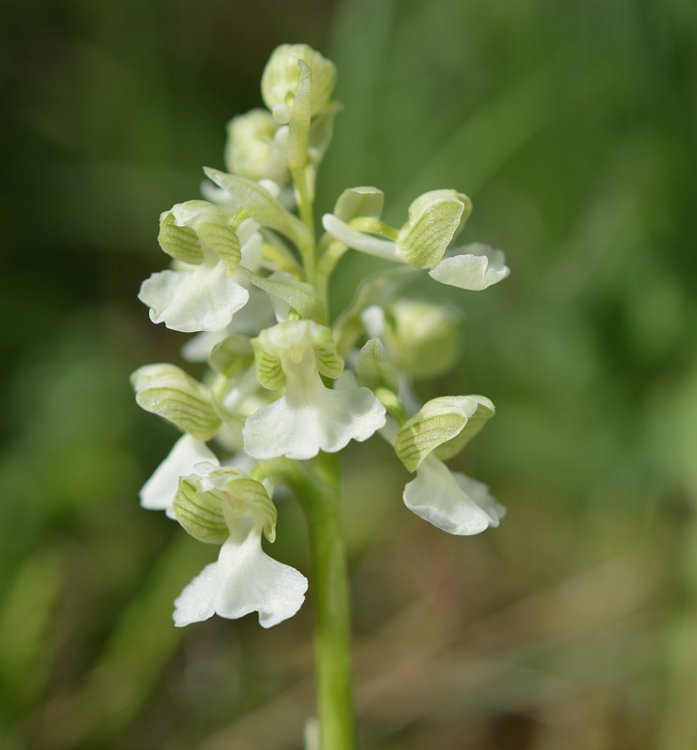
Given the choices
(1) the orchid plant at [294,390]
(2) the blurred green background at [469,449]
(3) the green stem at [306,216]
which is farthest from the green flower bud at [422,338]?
(2) the blurred green background at [469,449]

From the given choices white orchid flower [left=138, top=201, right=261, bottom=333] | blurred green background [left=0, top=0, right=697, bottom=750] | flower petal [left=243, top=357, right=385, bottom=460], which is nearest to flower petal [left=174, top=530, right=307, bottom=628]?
flower petal [left=243, top=357, right=385, bottom=460]

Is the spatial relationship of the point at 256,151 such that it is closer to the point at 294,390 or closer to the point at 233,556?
the point at 294,390

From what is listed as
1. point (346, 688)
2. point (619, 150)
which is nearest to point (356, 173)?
point (619, 150)

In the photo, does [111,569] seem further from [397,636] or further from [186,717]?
[397,636]

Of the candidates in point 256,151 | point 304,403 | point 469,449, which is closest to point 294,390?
point 304,403

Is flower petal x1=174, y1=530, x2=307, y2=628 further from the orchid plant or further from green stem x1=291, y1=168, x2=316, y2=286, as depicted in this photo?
green stem x1=291, y1=168, x2=316, y2=286

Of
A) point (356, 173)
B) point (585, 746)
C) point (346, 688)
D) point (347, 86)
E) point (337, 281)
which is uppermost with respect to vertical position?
point (347, 86)
